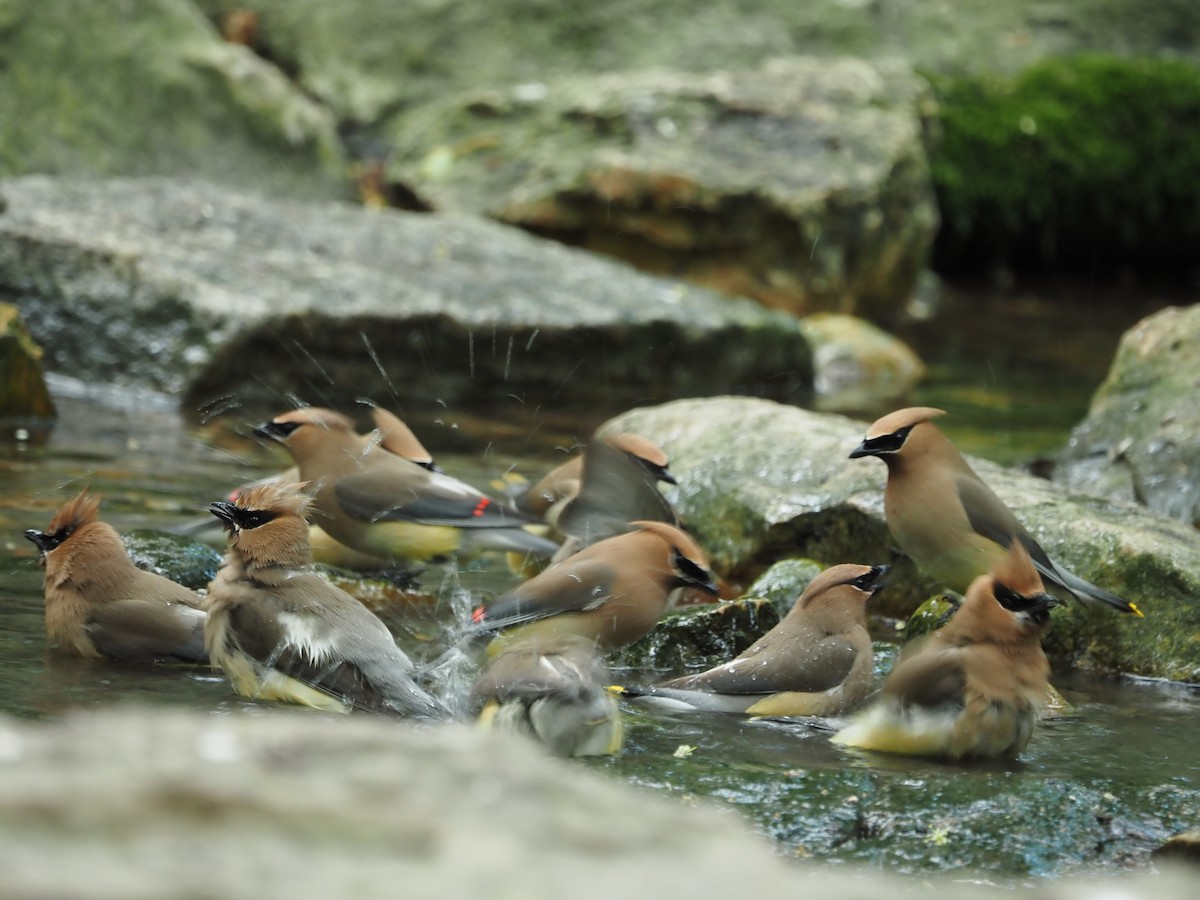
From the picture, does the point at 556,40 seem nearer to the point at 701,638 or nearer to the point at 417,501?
the point at 417,501

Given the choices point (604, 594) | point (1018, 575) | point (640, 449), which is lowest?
point (604, 594)

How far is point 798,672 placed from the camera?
4477mm

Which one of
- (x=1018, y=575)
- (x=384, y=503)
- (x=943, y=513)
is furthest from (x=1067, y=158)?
(x=1018, y=575)

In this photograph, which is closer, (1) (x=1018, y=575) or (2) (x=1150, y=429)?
(1) (x=1018, y=575)

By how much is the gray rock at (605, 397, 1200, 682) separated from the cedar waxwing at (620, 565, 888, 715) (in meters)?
1.13

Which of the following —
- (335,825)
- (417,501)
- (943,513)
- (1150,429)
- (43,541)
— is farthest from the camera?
(1150,429)

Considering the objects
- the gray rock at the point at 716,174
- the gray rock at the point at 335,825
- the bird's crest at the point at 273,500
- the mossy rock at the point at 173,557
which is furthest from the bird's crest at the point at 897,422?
the gray rock at the point at 716,174

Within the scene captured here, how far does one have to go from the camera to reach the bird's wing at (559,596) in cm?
482

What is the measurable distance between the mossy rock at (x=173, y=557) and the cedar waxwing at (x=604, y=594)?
3.42 feet

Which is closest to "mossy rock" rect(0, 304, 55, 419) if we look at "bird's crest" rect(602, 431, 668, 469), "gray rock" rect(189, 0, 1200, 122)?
"bird's crest" rect(602, 431, 668, 469)

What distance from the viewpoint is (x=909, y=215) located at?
503 inches

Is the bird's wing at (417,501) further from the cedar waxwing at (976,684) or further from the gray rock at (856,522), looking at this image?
the cedar waxwing at (976,684)

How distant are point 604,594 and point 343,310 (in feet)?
14.6

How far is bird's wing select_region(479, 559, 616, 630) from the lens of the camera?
482cm
